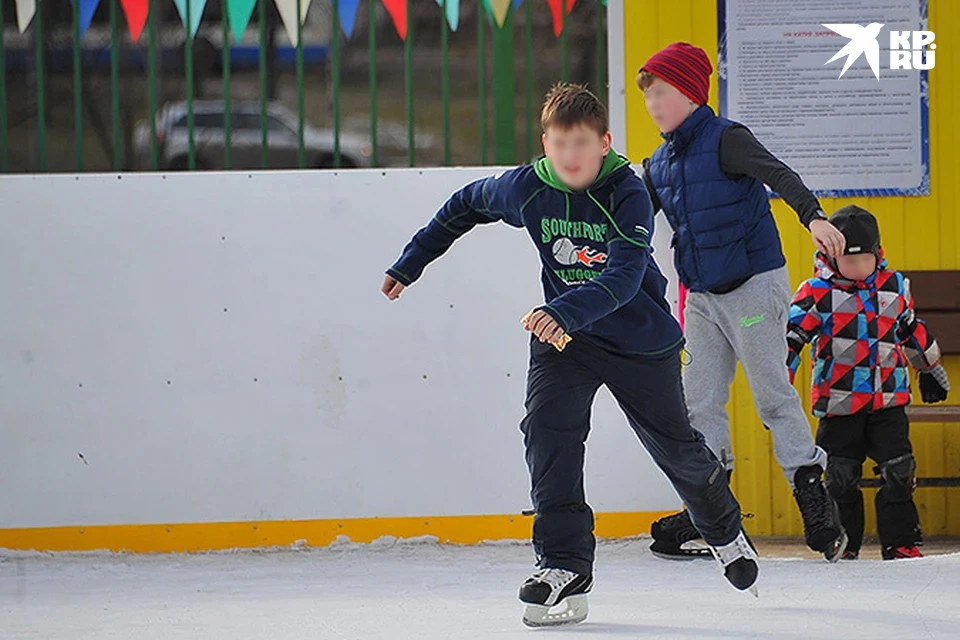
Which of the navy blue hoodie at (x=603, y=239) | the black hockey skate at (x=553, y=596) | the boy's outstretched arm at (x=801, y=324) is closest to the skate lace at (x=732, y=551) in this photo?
the black hockey skate at (x=553, y=596)

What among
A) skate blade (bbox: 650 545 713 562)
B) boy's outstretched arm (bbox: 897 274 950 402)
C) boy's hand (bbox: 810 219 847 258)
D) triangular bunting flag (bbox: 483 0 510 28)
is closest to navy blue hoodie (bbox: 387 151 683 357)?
boy's hand (bbox: 810 219 847 258)

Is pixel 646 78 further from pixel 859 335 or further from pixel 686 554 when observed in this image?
pixel 686 554

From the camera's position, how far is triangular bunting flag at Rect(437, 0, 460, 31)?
5.57 m

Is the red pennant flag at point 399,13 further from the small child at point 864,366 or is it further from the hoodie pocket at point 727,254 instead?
the small child at point 864,366

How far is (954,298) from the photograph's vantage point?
5.56m

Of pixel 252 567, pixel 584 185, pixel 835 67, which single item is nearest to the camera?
pixel 584 185

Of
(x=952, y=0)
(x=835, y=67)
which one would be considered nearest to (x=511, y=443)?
(x=835, y=67)

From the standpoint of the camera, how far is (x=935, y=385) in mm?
5348

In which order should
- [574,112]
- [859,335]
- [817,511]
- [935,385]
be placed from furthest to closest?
[935,385], [859,335], [817,511], [574,112]

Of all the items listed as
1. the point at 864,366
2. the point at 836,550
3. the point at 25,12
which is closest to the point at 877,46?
the point at 864,366

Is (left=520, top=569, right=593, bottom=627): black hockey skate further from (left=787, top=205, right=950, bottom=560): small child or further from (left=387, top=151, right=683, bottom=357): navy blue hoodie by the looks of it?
(left=787, top=205, right=950, bottom=560): small child

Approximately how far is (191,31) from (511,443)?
198 cm

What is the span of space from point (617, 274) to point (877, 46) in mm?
2461

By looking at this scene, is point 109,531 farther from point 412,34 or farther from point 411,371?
point 412,34
